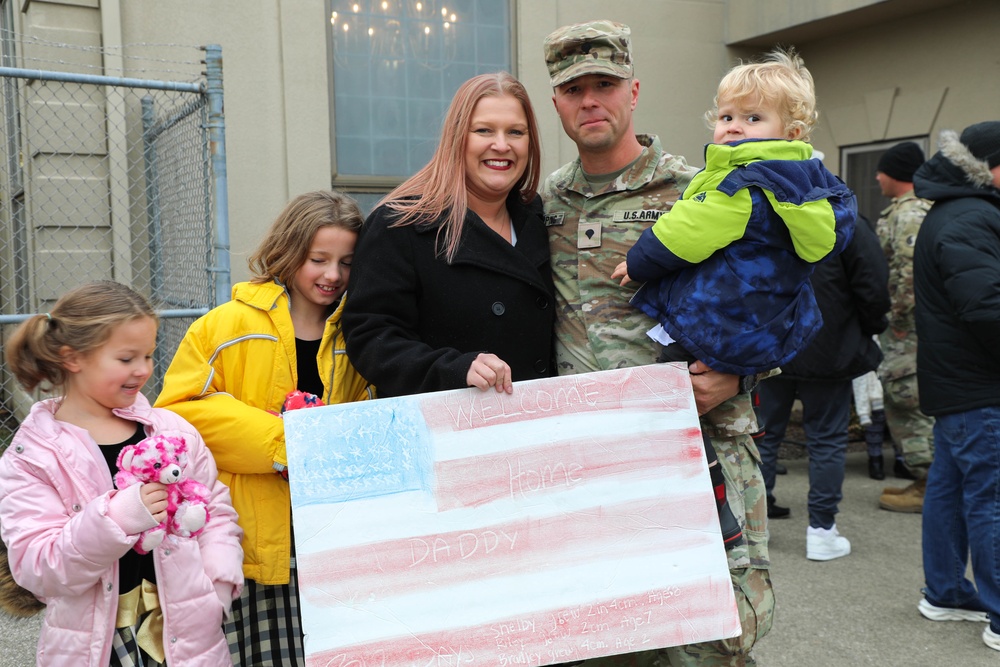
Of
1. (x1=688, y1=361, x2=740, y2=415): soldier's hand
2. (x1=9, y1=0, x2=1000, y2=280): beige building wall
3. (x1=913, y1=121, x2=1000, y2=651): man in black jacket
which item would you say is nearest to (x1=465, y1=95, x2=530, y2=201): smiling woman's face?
(x1=688, y1=361, x2=740, y2=415): soldier's hand

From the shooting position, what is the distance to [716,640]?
2391 millimetres

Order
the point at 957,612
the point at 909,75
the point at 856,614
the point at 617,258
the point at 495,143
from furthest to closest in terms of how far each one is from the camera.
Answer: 1. the point at 909,75
2. the point at 856,614
3. the point at 957,612
4. the point at 617,258
5. the point at 495,143

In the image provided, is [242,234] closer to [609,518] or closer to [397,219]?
[397,219]

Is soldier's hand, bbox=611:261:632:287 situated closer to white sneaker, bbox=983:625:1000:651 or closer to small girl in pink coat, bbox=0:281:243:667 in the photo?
small girl in pink coat, bbox=0:281:243:667

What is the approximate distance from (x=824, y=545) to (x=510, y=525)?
11.3ft

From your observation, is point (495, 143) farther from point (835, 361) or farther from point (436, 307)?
point (835, 361)

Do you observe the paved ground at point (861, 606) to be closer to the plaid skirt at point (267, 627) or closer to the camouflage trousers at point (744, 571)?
the camouflage trousers at point (744, 571)

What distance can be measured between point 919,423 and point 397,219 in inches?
191

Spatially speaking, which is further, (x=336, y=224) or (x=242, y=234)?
(x=242, y=234)

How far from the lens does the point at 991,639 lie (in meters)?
3.82

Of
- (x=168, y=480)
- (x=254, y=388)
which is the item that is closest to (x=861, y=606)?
(x=254, y=388)

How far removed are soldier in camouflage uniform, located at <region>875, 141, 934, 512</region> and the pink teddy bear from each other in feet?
17.0

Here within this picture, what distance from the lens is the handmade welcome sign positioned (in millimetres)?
2104

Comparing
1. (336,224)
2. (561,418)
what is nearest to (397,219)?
(336,224)
